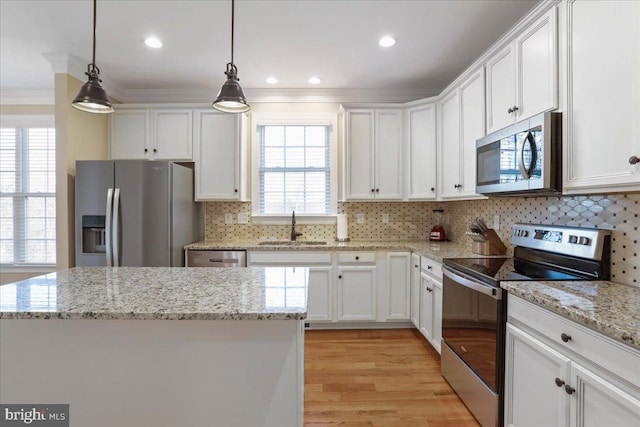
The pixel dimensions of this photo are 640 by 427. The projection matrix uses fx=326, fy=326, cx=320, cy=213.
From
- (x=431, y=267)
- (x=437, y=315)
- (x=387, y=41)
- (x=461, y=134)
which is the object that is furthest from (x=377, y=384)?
(x=387, y=41)

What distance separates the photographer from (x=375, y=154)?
355 cm

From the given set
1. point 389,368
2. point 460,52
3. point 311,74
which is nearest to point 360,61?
point 311,74

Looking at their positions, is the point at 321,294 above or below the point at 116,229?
below

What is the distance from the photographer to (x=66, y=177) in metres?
3.03

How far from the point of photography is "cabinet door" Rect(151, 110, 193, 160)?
3545 mm

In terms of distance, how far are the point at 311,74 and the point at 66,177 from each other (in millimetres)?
2546

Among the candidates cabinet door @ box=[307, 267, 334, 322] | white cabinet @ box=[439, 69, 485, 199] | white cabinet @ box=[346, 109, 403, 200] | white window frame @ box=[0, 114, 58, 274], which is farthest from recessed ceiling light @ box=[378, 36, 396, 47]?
white window frame @ box=[0, 114, 58, 274]

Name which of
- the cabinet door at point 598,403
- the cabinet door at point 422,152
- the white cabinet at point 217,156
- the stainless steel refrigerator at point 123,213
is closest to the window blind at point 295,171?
the white cabinet at point 217,156

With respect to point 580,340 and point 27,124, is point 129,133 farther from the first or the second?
point 580,340

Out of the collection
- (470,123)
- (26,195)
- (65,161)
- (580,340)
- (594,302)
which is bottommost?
(580,340)

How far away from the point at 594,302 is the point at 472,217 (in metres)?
2.04

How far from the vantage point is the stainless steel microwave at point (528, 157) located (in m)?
1.70

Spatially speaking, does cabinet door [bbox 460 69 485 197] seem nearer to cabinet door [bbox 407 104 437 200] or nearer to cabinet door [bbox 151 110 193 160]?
cabinet door [bbox 407 104 437 200]

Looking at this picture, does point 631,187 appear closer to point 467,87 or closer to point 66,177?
point 467,87
